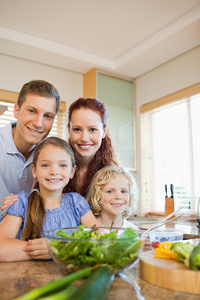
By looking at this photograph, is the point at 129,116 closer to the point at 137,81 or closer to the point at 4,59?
the point at 137,81

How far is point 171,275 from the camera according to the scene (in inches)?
22.3

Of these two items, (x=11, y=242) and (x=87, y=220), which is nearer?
(x=11, y=242)

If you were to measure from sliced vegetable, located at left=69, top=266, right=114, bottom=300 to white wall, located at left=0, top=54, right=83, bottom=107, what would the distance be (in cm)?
332

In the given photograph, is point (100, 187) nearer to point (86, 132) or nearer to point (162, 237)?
point (86, 132)

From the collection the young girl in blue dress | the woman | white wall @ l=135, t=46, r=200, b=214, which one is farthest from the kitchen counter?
white wall @ l=135, t=46, r=200, b=214

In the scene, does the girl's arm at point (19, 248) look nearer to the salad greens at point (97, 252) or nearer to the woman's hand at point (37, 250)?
the woman's hand at point (37, 250)

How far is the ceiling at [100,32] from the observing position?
2.78 m

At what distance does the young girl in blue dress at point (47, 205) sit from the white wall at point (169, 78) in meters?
2.62

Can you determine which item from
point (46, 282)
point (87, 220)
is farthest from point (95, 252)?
point (87, 220)

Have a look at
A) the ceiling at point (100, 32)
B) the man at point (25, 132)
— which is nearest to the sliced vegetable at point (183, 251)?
the man at point (25, 132)

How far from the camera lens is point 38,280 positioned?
1.96ft

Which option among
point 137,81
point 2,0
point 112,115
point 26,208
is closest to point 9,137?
point 26,208

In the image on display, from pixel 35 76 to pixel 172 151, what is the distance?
199 cm

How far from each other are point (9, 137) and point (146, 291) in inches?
46.2
